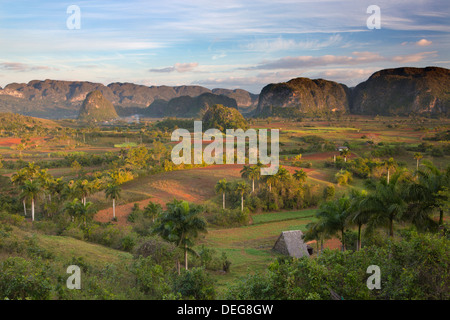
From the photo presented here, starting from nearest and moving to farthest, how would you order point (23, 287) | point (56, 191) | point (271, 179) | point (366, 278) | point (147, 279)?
point (23, 287) < point (366, 278) < point (147, 279) < point (56, 191) < point (271, 179)

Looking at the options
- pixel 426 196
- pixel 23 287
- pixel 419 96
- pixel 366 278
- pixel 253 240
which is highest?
pixel 419 96

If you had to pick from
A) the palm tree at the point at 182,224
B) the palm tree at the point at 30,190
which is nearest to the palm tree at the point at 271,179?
the palm tree at the point at 182,224

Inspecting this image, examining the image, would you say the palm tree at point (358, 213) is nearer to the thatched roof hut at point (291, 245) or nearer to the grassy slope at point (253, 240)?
the grassy slope at point (253, 240)

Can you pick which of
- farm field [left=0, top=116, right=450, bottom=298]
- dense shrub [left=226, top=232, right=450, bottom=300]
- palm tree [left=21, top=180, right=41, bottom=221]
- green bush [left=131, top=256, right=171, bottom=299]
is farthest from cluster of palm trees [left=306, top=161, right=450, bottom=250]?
palm tree [left=21, top=180, right=41, bottom=221]

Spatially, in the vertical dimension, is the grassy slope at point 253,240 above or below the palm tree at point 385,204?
below

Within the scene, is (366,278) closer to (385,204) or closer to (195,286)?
(195,286)

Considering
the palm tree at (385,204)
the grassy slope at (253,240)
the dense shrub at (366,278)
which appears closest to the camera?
the dense shrub at (366,278)

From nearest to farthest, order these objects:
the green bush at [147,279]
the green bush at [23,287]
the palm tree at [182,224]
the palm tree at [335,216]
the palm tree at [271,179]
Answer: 1. the green bush at [23,287]
2. the green bush at [147,279]
3. the palm tree at [182,224]
4. the palm tree at [335,216]
5. the palm tree at [271,179]

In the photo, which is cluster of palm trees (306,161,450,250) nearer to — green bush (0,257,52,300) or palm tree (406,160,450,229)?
palm tree (406,160,450,229)

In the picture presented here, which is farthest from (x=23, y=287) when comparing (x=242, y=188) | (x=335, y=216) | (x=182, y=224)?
(x=242, y=188)

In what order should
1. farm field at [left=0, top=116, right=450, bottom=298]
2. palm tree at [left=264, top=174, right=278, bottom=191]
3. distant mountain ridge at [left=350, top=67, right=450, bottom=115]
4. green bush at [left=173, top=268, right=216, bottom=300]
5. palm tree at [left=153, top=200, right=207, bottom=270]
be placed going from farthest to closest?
distant mountain ridge at [left=350, top=67, right=450, bottom=115] → palm tree at [left=264, top=174, right=278, bottom=191] → farm field at [left=0, top=116, right=450, bottom=298] → palm tree at [left=153, top=200, right=207, bottom=270] → green bush at [left=173, top=268, right=216, bottom=300]

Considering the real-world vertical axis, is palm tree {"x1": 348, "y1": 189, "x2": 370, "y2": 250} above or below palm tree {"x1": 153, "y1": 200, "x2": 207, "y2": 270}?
above

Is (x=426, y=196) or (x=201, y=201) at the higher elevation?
(x=426, y=196)

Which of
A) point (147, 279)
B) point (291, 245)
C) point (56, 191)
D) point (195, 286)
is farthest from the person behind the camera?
point (56, 191)
